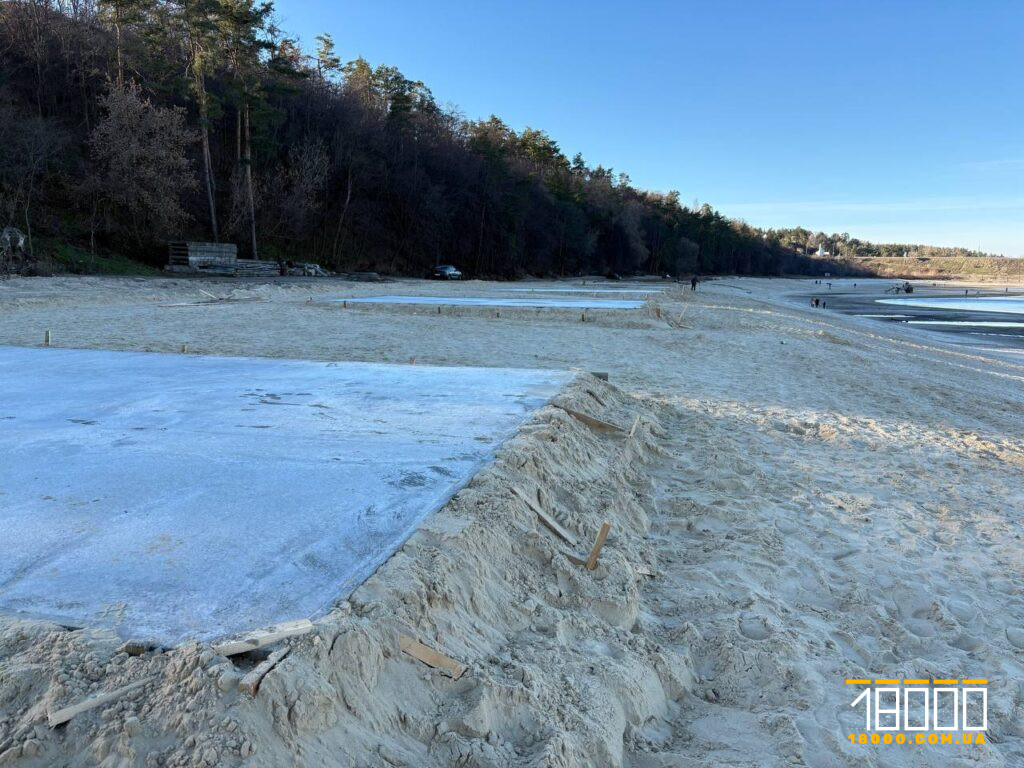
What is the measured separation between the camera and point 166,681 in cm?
183

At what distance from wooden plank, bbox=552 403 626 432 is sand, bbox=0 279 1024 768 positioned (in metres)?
0.14

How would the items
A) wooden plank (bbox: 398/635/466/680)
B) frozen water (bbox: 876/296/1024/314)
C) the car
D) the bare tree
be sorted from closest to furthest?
wooden plank (bbox: 398/635/466/680) → the bare tree → the car → frozen water (bbox: 876/296/1024/314)

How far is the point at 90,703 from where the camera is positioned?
177 cm

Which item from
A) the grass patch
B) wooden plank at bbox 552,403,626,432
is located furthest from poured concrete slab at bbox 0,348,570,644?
the grass patch

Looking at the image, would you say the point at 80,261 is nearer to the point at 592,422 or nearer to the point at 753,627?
the point at 592,422

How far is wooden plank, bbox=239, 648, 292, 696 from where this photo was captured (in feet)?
5.97

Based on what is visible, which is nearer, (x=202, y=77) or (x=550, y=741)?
(x=550, y=741)

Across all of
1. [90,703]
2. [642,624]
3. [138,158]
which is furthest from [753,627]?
[138,158]

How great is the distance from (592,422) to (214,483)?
10.8 ft

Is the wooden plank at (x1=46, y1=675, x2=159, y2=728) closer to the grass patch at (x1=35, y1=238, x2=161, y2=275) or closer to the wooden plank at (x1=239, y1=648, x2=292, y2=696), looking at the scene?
the wooden plank at (x1=239, y1=648, x2=292, y2=696)

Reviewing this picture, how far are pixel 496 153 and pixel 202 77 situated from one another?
25.4m

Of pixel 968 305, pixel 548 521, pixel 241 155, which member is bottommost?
pixel 548 521

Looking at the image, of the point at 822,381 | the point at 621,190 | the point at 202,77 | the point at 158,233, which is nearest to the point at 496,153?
the point at 202,77

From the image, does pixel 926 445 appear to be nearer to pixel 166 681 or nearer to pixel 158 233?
pixel 166 681
